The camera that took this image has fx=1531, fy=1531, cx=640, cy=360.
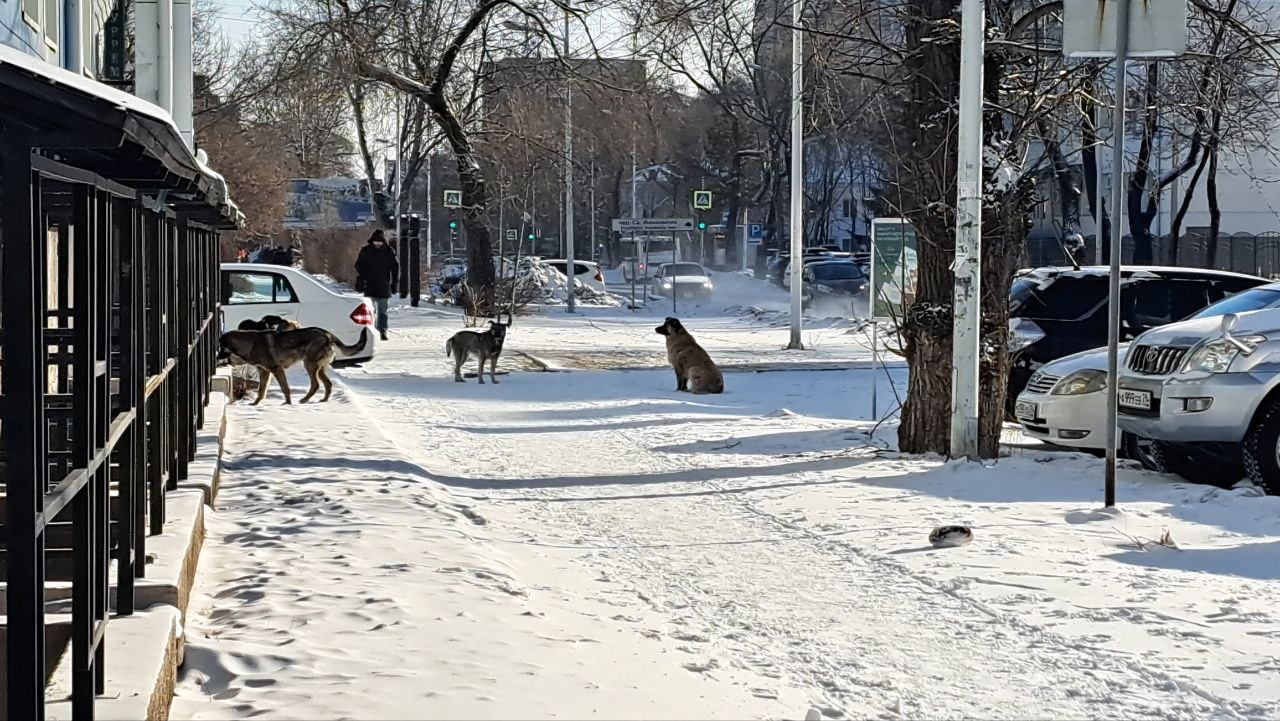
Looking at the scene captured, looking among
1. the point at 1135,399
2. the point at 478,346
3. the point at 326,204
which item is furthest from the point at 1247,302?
the point at 326,204

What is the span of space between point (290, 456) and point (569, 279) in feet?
107

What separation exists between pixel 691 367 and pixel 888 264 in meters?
4.74

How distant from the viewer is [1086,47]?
29.7ft

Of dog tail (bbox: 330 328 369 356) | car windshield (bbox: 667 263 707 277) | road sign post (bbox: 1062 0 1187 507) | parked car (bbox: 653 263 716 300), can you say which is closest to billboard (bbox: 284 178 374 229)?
parked car (bbox: 653 263 716 300)

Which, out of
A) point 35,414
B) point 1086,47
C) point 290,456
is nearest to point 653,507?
point 290,456

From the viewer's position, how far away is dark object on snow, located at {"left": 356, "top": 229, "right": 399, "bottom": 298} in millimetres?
27156

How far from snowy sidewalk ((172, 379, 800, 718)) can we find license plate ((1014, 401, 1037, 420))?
5139 mm

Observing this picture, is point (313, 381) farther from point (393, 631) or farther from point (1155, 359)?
point (393, 631)

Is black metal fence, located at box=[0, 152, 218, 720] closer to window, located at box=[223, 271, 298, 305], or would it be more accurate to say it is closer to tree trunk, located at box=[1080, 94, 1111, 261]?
tree trunk, located at box=[1080, 94, 1111, 261]

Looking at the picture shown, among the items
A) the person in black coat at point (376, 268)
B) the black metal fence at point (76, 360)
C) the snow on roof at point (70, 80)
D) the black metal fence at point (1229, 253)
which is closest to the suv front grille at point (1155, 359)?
the black metal fence at point (76, 360)

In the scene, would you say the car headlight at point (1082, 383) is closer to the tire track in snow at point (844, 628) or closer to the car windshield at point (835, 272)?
the tire track in snow at point (844, 628)

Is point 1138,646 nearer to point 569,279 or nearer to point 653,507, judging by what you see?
point 653,507

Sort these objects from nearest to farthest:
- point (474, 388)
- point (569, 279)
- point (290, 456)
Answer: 1. point (290, 456)
2. point (474, 388)
3. point (569, 279)

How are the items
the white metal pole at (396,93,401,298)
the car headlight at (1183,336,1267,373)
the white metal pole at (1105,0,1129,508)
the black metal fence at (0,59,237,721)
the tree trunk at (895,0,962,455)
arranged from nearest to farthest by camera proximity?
1. the black metal fence at (0,59,237,721)
2. the white metal pole at (1105,0,1129,508)
3. the car headlight at (1183,336,1267,373)
4. the tree trunk at (895,0,962,455)
5. the white metal pole at (396,93,401,298)
